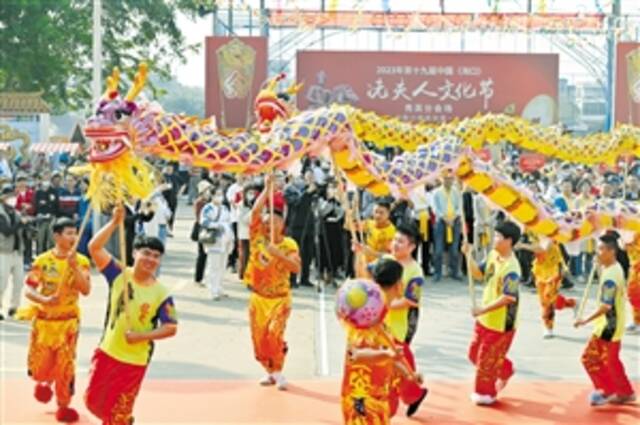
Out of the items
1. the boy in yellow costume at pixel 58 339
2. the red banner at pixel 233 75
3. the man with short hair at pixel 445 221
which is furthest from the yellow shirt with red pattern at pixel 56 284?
the red banner at pixel 233 75

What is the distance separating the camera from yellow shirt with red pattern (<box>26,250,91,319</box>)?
25.0 feet

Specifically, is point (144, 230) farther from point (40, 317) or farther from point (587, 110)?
point (587, 110)

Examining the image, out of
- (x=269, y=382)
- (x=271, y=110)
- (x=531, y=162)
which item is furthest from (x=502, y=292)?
(x=531, y=162)

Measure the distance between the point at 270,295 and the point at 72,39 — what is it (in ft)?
70.6

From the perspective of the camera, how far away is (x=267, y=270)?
8.80 metres

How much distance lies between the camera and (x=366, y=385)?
19.2 feet

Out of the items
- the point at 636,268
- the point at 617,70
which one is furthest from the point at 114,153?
the point at 617,70

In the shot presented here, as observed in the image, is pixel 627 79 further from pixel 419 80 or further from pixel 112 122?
pixel 112 122

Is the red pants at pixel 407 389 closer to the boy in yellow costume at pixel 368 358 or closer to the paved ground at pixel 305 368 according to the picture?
the paved ground at pixel 305 368

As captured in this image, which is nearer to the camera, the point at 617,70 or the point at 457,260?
the point at 457,260

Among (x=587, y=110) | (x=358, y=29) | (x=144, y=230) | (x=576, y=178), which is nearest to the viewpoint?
(x=144, y=230)

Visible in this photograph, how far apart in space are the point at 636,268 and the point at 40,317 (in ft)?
21.0

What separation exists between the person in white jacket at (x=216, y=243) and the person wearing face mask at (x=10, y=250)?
257 cm

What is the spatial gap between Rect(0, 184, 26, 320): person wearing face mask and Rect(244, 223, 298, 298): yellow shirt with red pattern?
3.92m
